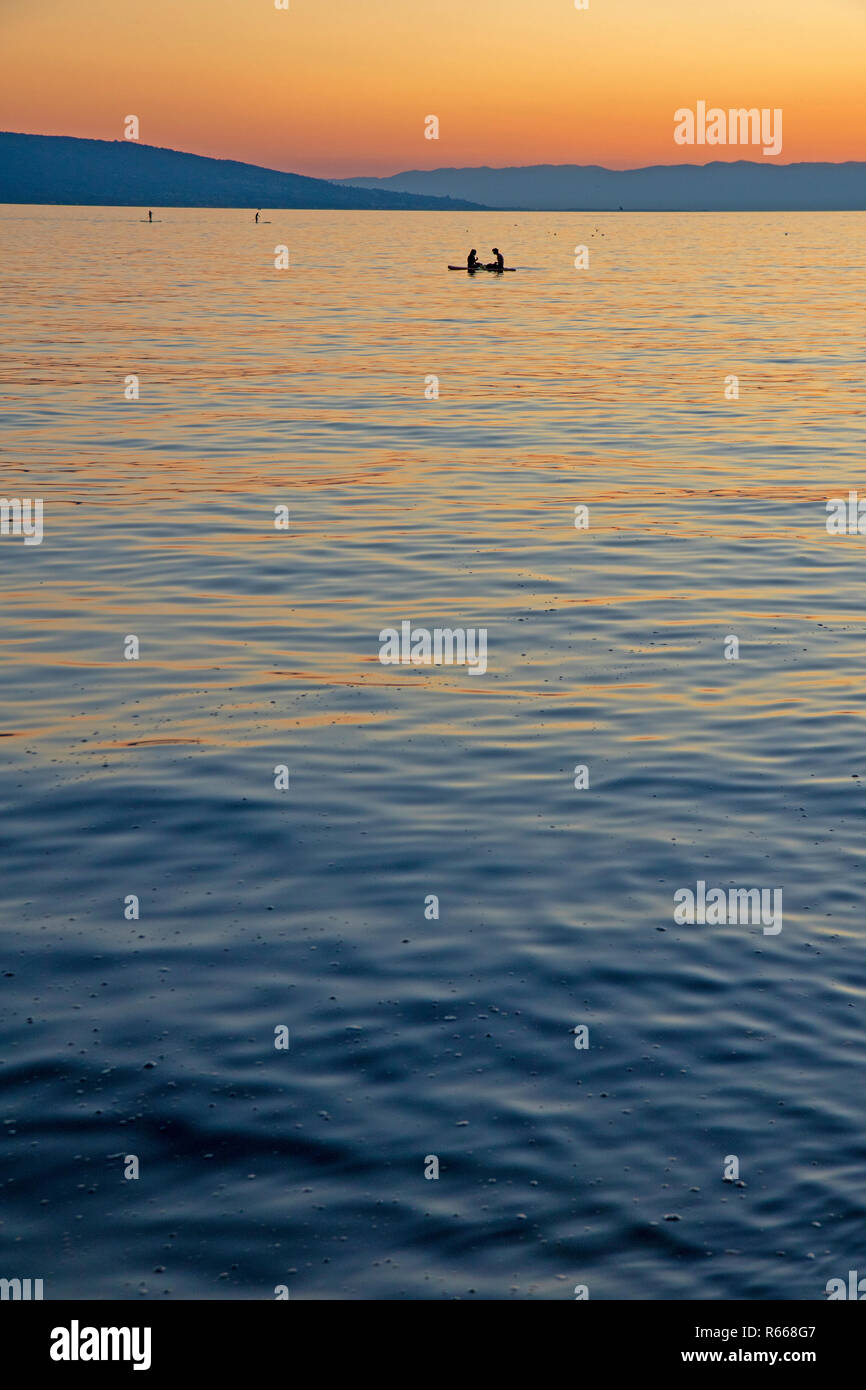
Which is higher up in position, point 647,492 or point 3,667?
point 647,492

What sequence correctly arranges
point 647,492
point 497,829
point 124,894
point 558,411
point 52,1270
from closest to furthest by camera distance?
1. point 52,1270
2. point 124,894
3. point 497,829
4. point 647,492
5. point 558,411

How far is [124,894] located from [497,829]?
308cm

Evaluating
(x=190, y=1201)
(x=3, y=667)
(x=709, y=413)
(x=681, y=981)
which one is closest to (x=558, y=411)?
(x=709, y=413)

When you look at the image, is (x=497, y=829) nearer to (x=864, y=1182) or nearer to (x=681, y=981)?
(x=681, y=981)

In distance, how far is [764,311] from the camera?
72438mm

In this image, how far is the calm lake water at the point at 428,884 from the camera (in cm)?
784

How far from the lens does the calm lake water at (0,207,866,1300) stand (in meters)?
7.84

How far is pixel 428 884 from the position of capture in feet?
39.0

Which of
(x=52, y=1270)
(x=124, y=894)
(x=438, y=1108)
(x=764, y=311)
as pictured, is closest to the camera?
(x=52, y=1270)

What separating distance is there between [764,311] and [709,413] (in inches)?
1372

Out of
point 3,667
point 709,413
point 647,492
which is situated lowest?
point 3,667

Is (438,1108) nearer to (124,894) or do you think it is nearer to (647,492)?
(124,894)

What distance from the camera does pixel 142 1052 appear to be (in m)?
9.38

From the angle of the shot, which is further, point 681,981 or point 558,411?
point 558,411
